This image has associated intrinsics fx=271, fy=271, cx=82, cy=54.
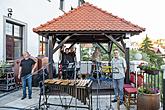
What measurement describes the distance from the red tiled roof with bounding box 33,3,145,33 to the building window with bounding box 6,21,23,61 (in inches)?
105

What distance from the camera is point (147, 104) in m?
6.27

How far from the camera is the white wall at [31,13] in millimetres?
10623

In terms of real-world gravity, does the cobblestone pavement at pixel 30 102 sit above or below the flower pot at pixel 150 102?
below

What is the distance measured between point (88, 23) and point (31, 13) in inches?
189

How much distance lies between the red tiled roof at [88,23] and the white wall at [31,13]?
237 cm

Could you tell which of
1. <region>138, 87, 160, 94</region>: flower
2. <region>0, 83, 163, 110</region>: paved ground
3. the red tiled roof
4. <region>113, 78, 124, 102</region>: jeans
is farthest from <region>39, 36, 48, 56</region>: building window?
<region>138, 87, 160, 94</region>: flower

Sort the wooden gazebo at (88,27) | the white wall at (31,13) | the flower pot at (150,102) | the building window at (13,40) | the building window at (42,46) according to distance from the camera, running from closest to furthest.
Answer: the flower pot at (150,102) < the wooden gazebo at (88,27) < the white wall at (31,13) < the building window at (13,40) < the building window at (42,46)

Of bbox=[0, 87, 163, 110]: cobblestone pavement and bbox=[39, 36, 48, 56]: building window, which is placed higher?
bbox=[39, 36, 48, 56]: building window

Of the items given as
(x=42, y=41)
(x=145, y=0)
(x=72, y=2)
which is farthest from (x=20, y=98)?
(x=145, y=0)

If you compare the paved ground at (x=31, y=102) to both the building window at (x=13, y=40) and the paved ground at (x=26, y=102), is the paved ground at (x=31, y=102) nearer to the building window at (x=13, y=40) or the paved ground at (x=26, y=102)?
the paved ground at (x=26, y=102)

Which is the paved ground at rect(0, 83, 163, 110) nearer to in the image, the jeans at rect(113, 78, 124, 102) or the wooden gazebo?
the jeans at rect(113, 78, 124, 102)

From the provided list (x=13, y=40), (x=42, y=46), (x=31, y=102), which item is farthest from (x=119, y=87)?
(x=42, y=46)

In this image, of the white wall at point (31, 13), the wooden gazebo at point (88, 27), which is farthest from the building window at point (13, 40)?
the wooden gazebo at point (88, 27)

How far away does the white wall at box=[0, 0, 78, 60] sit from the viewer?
34.9 ft
